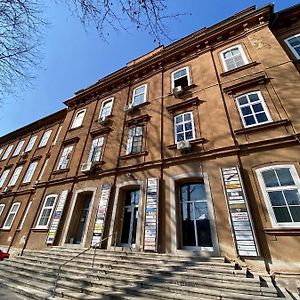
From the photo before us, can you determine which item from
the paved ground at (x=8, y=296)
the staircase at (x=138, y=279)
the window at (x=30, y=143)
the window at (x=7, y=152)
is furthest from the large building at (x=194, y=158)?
the window at (x=7, y=152)

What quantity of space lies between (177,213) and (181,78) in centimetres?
813

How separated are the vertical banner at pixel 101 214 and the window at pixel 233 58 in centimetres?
901

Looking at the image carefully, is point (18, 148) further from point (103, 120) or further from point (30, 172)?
point (103, 120)

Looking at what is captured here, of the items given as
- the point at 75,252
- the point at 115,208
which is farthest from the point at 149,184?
the point at 75,252

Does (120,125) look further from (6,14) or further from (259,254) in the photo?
(259,254)

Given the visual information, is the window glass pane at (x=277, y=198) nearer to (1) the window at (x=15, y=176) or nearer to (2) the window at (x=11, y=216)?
(2) the window at (x=11, y=216)

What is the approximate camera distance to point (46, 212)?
12.1 m

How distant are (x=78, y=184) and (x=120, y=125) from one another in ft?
14.5

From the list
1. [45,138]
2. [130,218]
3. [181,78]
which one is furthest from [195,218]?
[45,138]

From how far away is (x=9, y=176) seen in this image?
63.8 feet

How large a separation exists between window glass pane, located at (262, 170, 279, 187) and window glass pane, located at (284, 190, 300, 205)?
1.35 feet

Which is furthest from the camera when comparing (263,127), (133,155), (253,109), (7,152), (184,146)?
(7,152)

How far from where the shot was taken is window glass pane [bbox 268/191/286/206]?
6.42 meters

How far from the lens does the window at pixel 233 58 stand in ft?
33.6
